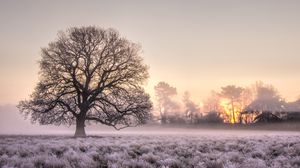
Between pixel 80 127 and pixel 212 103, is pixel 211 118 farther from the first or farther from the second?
pixel 80 127

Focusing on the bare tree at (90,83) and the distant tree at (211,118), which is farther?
the distant tree at (211,118)

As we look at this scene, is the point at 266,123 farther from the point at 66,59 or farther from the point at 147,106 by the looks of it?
the point at 66,59

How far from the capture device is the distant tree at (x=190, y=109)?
252 feet

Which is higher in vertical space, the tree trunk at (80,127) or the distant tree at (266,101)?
the distant tree at (266,101)

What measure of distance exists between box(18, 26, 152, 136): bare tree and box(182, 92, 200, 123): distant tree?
41.4m

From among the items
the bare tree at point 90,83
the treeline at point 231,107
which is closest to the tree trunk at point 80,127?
the bare tree at point 90,83

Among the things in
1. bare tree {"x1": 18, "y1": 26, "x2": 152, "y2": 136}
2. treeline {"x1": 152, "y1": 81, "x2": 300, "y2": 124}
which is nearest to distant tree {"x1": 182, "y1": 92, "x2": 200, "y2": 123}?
treeline {"x1": 152, "y1": 81, "x2": 300, "y2": 124}

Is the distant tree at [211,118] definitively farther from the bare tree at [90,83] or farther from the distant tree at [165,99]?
the bare tree at [90,83]

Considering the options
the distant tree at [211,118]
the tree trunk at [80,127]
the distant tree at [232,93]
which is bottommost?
the tree trunk at [80,127]

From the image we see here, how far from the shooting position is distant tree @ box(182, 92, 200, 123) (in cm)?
7688

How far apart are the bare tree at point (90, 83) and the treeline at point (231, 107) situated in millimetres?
38238

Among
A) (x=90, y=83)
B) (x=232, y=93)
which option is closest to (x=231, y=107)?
(x=232, y=93)

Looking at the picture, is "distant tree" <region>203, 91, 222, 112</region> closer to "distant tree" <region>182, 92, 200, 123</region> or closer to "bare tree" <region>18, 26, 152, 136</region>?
"distant tree" <region>182, 92, 200, 123</region>

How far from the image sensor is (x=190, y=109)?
81812mm
